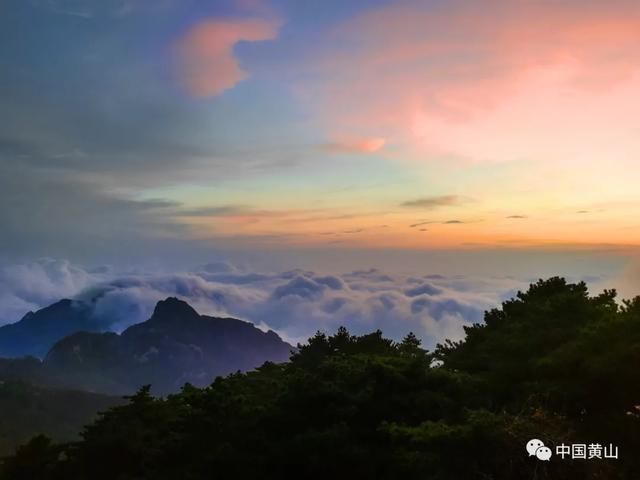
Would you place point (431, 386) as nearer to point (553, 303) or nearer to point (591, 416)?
point (591, 416)

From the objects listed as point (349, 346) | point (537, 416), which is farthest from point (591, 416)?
point (349, 346)

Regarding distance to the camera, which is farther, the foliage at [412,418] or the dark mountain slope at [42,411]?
the dark mountain slope at [42,411]

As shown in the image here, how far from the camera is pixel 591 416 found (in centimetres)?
1473

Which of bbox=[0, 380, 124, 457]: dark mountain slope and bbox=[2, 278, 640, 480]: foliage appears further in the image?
bbox=[0, 380, 124, 457]: dark mountain slope

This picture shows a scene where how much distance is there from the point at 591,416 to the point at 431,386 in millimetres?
4679

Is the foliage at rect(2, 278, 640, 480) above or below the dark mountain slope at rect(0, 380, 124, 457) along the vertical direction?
above

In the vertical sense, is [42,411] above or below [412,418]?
below

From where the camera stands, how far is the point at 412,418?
52.5 ft

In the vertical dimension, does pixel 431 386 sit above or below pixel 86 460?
above

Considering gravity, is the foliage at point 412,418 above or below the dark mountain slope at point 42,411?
above

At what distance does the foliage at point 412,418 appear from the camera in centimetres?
1177

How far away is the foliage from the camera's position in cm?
1177

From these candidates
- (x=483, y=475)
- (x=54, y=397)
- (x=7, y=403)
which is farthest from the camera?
(x=54, y=397)

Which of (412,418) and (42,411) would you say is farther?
(42,411)
